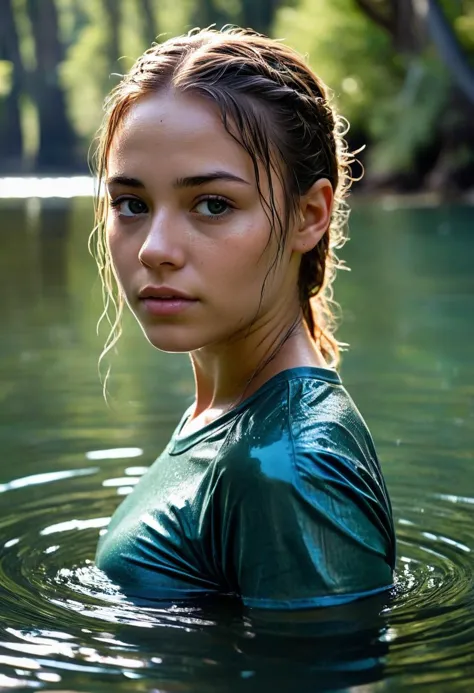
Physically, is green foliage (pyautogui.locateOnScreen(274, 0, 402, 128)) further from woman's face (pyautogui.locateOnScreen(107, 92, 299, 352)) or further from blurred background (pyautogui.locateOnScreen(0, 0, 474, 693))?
woman's face (pyautogui.locateOnScreen(107, 92, 299, 352))

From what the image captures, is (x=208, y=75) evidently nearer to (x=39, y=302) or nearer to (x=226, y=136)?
(x=226, y=136)

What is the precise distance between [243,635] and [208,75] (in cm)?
118

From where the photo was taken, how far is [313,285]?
9.89 ft

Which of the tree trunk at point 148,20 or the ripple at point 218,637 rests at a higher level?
the tree trunk at point 148,20

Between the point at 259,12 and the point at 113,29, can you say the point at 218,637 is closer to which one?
the point at 259,12

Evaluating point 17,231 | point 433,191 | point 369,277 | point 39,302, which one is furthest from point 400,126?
point 39,302

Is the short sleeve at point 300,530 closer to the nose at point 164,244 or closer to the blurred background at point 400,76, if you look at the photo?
the nose at point 164,244

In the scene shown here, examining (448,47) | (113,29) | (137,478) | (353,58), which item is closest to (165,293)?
(137,478)

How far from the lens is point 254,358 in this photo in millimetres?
2904

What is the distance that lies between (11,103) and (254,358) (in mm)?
62413

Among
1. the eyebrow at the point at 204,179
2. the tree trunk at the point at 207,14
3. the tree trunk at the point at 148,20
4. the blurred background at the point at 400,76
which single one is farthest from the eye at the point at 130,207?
the tree trunk at the point at 148,20

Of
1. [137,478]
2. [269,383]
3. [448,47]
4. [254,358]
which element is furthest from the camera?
[448,47]

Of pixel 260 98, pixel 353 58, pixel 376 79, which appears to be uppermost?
pixel 353 58

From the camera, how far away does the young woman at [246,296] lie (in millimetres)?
2582
